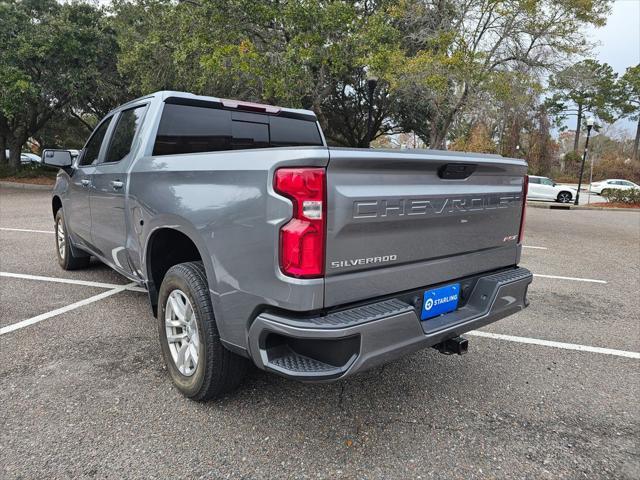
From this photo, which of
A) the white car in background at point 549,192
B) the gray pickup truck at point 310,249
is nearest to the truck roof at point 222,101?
the gray pickup truck at point 310,249

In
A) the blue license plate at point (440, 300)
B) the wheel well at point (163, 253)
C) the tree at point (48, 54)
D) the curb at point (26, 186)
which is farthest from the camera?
the curb at point (26, 186)

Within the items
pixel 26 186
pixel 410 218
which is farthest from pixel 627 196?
pixel 26 186

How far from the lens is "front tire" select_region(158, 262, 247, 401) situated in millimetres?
2527

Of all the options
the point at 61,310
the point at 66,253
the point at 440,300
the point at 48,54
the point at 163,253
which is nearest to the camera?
the point at 440,300

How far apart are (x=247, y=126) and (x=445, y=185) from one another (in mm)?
2032

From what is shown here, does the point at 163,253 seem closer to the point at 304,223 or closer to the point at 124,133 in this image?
the point at 124,133

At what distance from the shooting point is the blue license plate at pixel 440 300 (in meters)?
2.53

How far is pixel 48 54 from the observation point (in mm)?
17016

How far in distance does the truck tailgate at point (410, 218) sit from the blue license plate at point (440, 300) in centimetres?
7

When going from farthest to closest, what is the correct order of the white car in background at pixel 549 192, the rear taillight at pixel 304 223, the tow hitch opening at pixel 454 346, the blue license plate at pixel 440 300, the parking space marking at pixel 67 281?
the white car in background at pixel 549 192 → the parking space marking at pixel 67 281 → the tow hitch opening at pixel 454 346 → the blue license plate at pixel 440 300 → the rear taillight at pixel 304 223

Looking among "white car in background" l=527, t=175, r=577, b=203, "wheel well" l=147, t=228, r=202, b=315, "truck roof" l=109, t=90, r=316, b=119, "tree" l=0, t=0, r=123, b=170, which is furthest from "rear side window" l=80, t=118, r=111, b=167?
"white car in background" l=527, t=175, r=577, b=203

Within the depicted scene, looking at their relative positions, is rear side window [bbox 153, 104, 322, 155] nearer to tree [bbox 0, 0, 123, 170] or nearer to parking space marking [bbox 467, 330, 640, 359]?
parking space marking [bbox 467, 330, 640, 359]

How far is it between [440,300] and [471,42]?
12.9 m

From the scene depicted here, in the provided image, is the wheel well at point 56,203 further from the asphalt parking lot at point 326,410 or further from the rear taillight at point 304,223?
the rear taillight at point 304,223
